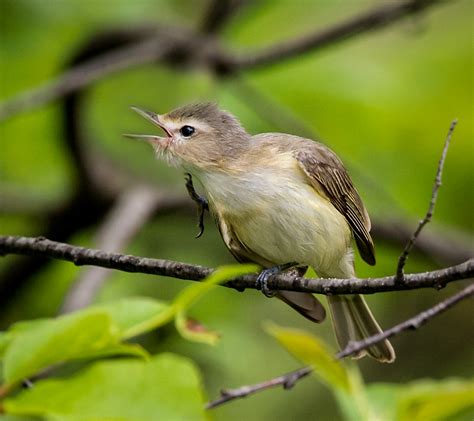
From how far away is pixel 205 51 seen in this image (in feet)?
19.3

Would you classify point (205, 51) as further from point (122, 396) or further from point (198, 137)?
point (122, 396)

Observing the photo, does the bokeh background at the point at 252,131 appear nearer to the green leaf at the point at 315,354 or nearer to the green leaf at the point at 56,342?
the green leaf at the point at 56,342

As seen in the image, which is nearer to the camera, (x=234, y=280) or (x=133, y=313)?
(x=133, y=313)

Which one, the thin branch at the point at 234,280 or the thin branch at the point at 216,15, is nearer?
the thin branch at the point at 234,280

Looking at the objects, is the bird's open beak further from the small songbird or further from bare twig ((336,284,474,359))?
bare twig ((336,284,474,359))

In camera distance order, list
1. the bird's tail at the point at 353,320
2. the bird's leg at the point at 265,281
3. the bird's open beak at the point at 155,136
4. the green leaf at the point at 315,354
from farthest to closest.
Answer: the bird's tail at the point at 353,320 < the bird's open beak at the point at 155,136 < the bird's leg at the point at 265,281 < the green leaf at the point at 315,354

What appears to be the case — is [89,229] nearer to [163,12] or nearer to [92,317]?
[163,12]

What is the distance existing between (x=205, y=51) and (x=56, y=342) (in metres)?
4.13

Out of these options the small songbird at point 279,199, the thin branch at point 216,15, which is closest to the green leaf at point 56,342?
the small songbird at point 279,199

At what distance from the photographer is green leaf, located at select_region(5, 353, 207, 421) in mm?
1951

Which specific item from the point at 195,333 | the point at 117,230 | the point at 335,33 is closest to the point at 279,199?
the point at 195,333

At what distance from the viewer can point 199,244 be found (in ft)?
21.0

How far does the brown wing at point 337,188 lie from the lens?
11.9ft

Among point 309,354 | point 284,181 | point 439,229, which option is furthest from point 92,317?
point 439,229
